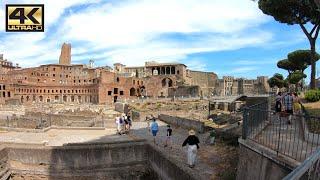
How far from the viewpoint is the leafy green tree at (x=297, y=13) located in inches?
1057

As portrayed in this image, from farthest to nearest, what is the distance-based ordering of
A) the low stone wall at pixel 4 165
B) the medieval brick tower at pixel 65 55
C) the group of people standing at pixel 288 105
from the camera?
the medieval brick tower at pixel 65 55 < the low stone wall at pixel 4 165 < the group of people standing at pixel 288 105

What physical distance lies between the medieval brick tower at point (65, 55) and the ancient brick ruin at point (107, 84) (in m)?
5.28

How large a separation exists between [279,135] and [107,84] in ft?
284

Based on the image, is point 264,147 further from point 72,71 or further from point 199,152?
point 72,71

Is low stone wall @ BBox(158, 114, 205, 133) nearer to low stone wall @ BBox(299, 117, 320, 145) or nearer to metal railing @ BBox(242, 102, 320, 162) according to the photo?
metal railing @ BBox(242, 102, 320, 162)

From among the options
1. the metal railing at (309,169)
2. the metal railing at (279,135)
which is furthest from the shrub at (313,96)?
the metal railing at (309,169)

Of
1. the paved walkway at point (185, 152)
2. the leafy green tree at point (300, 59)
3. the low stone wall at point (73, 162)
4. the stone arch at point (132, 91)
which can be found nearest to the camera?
the paved walkway at point (185, 152)

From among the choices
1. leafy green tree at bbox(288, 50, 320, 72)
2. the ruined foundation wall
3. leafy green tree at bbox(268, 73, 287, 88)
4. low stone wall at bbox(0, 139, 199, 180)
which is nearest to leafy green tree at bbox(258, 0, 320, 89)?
low stone wall at bbox(0, 139, 199, 180)

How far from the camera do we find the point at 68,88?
4099 inches

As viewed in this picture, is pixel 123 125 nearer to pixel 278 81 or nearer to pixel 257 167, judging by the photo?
pixel 257 167

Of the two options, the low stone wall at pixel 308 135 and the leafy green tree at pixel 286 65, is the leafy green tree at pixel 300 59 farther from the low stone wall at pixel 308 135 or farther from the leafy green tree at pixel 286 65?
the low stone wall at pixel 308 135

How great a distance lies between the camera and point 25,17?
1048 cm

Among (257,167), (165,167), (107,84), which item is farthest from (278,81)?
(257,167)

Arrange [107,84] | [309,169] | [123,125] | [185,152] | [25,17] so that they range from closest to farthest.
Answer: [309,169]
[25,17]
[185,152]
[123,125]
[107,84]
